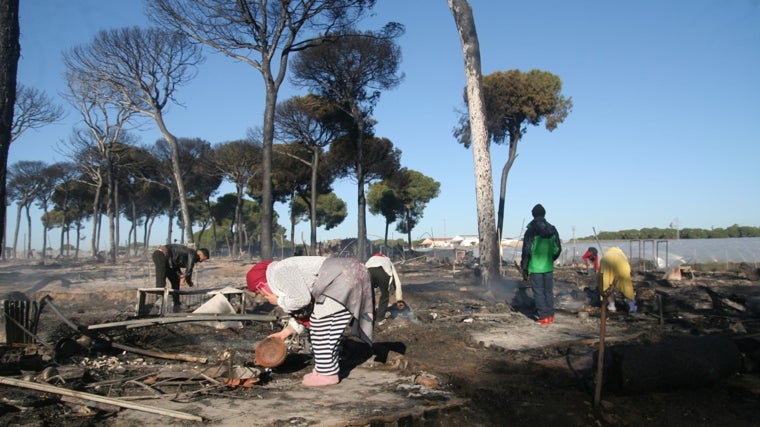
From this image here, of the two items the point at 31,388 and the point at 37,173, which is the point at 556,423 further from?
the point at 37,173

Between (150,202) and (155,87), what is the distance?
2723 centimetres

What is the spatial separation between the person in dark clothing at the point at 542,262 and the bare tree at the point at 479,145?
344 cm

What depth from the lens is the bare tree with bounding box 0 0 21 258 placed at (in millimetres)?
5703

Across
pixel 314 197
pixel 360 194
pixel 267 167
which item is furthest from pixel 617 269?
pixel 314 197

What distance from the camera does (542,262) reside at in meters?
8.47

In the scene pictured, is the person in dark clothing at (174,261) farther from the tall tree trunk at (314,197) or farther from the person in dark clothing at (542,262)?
the tall tree trunk at (314,197)

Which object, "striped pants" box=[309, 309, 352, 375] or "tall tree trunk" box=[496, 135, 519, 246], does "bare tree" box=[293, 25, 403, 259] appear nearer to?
"tall tree trunk" box=[496, 135, 519, 246]

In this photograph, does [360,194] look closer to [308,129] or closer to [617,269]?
[308,129]

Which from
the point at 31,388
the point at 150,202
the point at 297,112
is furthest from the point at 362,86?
the point at 150,202

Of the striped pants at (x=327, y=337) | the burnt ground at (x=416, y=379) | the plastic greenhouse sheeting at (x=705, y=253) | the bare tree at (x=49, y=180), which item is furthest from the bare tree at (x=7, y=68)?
the bare tree at (x=49, y=180)

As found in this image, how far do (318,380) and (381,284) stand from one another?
383cm

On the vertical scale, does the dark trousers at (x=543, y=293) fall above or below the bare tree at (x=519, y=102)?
below

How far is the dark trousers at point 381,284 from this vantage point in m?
8.56

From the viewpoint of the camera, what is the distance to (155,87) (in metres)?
20.4
